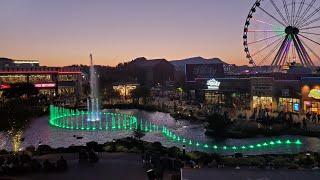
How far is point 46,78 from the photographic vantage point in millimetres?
90250

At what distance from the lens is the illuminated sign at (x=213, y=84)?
60.2 m

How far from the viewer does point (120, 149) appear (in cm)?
1983

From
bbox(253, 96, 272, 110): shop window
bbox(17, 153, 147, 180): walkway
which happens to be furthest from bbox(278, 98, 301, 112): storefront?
bbox(17, 153, 147, 180): walkway

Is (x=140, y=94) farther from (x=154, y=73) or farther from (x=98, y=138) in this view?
(x=154, y=73)

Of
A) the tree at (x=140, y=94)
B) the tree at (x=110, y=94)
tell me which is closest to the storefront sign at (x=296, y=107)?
the tree at (x=140, y=94)

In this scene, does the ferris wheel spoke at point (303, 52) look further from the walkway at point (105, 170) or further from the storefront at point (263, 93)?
the walkway at point (105, 170)

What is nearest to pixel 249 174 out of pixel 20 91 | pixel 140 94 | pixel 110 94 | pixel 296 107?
pixel 296 107

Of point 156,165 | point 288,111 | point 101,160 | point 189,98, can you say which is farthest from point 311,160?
point 189,98

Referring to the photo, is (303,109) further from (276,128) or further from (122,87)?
(122,87)

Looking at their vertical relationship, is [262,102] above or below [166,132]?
above

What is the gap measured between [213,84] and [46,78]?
43.0m

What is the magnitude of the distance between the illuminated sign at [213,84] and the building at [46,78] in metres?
37.9

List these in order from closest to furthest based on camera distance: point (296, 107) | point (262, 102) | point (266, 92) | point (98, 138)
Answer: point (98, 138), point (296, 107), point (266, 92), point (262, 102)

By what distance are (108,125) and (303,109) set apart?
63.7 feet
